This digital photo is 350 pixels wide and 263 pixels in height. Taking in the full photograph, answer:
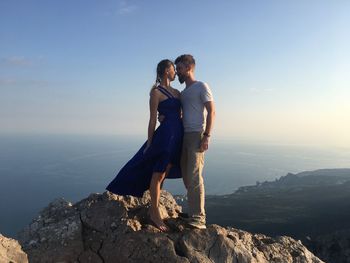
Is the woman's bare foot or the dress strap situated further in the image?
the woman's bare foot

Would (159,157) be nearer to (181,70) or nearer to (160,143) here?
(160,143)

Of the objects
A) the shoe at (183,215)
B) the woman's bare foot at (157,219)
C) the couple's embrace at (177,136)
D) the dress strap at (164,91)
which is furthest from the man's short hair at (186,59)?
the shoe at (183,215)

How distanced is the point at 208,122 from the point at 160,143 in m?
1.23

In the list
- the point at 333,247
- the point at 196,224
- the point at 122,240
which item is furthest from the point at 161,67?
the point at 333,247

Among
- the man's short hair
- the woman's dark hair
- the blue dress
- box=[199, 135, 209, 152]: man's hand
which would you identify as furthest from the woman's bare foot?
the man's short hair

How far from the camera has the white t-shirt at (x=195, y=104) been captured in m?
8.96

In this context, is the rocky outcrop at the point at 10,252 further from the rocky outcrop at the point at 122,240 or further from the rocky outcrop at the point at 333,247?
the rocky outcrop at the point at 333,247

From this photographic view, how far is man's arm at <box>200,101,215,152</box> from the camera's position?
897cm

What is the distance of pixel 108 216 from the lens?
9.29 metres

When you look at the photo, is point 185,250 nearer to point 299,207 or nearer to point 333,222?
point 333,222

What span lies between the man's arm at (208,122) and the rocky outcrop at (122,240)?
6.62ft

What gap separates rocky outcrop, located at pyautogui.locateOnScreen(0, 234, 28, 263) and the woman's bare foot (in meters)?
3.04

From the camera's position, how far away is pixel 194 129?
9148 millimetres

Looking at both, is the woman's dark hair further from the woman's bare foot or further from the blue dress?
the woman's bare foot
